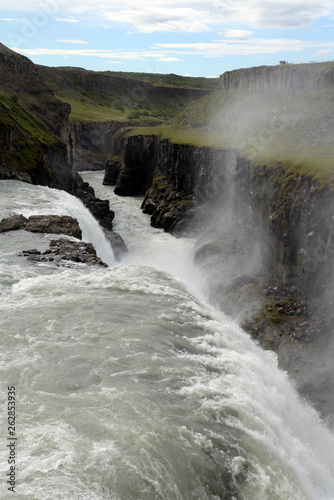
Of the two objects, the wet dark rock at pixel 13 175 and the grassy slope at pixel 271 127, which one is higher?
the grassy slope at pixel 271 127

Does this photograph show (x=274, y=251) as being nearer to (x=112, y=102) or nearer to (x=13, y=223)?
(x=13, y=223)

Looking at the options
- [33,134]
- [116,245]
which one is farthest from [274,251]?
[33,134]

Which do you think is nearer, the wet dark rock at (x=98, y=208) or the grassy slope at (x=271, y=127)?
the grassy slope at (x=271, y=127)

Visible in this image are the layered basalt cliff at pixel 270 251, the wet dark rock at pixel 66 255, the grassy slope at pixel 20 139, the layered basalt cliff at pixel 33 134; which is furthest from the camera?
the layered basalt cliff at pixel 33 134

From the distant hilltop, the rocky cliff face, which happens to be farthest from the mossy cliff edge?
the rocky cliff face

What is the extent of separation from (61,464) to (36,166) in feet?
118

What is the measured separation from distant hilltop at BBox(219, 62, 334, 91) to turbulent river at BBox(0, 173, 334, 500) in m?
41.4

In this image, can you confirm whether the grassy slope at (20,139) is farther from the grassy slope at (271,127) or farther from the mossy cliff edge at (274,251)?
the grassy slope at (271,127)

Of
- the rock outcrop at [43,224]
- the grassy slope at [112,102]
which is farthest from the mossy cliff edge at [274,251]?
the grassy slope at [112,102]

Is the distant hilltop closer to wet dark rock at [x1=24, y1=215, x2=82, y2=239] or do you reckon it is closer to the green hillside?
the green hillside

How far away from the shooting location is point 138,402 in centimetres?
1213

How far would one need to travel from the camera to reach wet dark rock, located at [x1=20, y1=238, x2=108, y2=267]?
879 inches

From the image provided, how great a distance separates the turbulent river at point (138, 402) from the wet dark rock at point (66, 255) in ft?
3.02

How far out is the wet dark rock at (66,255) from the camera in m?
22.3
